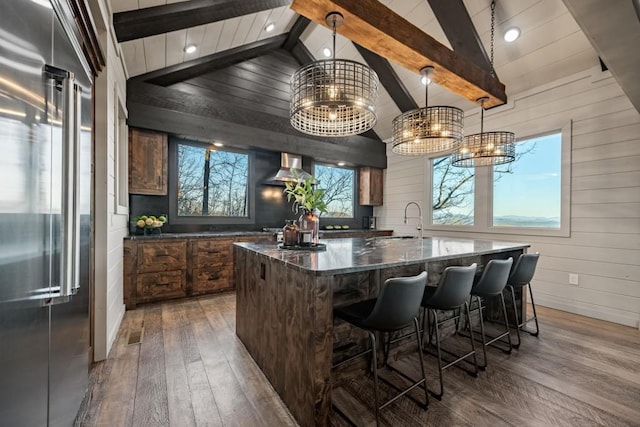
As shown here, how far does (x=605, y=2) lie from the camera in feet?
5.08

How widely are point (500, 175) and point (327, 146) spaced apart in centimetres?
293

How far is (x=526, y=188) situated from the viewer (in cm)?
395

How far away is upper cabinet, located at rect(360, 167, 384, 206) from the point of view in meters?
6.10

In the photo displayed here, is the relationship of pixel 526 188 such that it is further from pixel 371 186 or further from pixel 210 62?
pixel 210 62

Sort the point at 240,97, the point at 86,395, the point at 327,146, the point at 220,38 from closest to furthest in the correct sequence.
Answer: the point at 86,395 → the point at 220,38 → the point at 240,97 → the point at 327,146

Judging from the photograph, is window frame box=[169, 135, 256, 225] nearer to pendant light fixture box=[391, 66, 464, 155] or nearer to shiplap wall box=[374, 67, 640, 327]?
pendant light fixture box=[391, 66, 464, 155]

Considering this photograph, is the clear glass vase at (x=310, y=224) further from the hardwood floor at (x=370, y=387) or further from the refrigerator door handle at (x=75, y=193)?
the refrigerator door handle at (x=75, y=193)

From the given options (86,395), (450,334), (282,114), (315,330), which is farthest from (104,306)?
(282,114)

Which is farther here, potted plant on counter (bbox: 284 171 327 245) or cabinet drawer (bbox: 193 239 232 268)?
cabinet drawer (bbox: 193 239 232 268)

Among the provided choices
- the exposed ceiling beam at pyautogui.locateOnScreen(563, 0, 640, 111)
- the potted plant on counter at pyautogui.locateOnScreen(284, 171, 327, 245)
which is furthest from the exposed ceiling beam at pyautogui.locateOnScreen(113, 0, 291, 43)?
the exposed ceiling beam at pyautogui.locateOnScreen(563, 0, 640, 111)

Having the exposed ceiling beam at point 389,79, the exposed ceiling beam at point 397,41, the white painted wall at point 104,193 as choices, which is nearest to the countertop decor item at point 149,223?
the white painted wall at point 104,193

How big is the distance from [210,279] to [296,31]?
424cm

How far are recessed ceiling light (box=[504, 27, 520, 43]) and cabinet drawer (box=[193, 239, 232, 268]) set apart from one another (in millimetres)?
4487

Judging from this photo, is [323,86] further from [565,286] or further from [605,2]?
[565,286]
